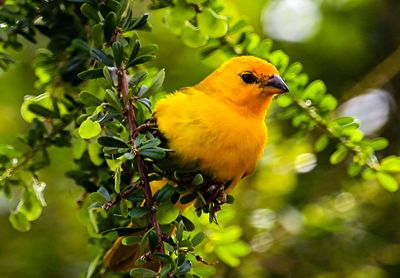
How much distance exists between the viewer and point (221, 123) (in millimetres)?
1605

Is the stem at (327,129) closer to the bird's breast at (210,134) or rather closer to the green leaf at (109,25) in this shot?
the bird's breast at (210,134)

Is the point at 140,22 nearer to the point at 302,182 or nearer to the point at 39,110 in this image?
the point at 39,110

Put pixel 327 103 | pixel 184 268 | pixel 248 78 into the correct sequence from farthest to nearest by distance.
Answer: pixel 248 78 → pixel 327 103 → pixel 184 268

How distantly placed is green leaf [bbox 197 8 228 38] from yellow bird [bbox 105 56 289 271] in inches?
6.8

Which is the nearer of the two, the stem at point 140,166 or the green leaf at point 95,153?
the stem at point 140,166

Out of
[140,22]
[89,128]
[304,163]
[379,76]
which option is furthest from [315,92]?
[379,76]

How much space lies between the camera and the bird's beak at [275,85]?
5.29ft

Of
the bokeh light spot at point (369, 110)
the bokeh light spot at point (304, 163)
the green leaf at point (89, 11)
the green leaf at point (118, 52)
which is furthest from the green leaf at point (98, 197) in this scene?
the bokeh light spot at point (369, 110)

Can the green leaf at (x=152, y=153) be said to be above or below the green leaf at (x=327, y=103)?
above

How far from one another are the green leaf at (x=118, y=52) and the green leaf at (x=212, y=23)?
0.89 ft

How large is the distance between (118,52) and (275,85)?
502 millimetres

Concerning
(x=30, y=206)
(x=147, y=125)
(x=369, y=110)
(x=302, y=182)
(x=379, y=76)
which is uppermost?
(x=147, y=125)

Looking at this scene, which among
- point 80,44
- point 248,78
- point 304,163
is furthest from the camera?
point 304,163

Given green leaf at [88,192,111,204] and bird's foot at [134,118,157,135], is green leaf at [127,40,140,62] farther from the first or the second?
green leaf at [88,192,111,204]
